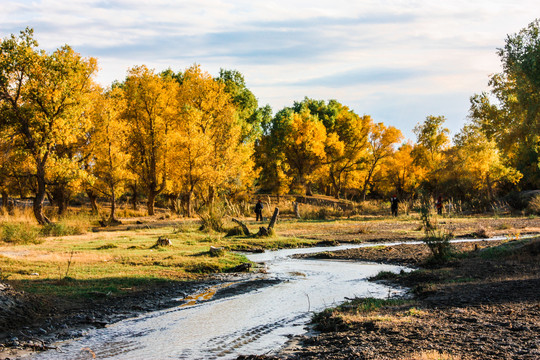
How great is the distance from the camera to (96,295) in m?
11.8

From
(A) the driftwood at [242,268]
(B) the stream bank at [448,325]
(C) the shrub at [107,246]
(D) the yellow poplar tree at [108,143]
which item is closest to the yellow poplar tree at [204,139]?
(D) the yellow poplar tree at [108,143]

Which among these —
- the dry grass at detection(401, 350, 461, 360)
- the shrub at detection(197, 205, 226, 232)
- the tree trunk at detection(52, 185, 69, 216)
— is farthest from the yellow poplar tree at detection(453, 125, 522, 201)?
the dry grass at detection(401, 350, 461, 360)

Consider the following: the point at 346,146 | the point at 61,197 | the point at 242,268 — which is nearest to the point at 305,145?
the point at 346,146

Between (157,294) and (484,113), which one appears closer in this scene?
(157,294)

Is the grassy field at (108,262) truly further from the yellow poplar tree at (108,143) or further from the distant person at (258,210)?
the yellow poplar tree at (108,143)

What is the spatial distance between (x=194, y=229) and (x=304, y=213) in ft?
58.4

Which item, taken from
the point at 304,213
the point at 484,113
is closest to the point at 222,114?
the point at 304,213

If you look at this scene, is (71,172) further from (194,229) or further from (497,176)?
(497,176)

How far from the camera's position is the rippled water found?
820cm

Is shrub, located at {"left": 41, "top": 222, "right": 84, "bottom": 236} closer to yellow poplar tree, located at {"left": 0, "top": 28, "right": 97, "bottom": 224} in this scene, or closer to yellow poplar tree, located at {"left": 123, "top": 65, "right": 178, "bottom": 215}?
yellow poplar tree, located at {"left": 0, "top": 28, "right": 97, "bottom": 224}

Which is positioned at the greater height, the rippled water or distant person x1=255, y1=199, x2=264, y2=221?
distant person x1=255, y1=199, x2=264, y2=221

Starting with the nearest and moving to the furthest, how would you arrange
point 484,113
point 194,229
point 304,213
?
point 194,229, point 484,113, point 304,213

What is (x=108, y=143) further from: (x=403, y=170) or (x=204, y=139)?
(x=403, y=170)

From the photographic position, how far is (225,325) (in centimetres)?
989
